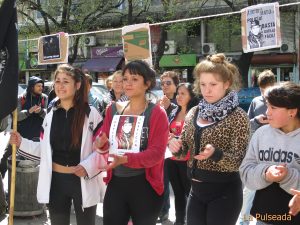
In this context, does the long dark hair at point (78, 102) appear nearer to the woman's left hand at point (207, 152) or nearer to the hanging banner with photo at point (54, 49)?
the woman's left hand at point (207, 152)

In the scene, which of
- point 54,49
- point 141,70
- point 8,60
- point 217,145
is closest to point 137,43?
point 54,49

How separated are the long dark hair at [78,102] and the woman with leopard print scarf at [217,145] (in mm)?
786

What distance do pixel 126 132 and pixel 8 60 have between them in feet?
4.12

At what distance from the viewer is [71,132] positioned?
378 centimetres

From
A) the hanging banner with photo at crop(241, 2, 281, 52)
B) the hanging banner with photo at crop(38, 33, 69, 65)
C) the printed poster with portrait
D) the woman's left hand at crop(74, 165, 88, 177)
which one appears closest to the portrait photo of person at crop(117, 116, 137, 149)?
the printed poster with portrait

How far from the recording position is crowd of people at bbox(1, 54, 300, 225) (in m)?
2.96

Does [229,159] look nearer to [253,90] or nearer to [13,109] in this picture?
[13,109]

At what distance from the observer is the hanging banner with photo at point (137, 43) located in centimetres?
743

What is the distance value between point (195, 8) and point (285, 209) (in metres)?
20.1

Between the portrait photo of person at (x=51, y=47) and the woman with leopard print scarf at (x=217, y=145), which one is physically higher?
the portrait photo of person at (x=51, y=47)

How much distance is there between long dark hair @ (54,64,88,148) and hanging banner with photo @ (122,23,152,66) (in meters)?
3.48

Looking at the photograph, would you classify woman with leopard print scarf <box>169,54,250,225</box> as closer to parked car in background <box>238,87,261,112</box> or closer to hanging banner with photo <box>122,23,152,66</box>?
hanging banner with photo <box>122,23,152,66</box>

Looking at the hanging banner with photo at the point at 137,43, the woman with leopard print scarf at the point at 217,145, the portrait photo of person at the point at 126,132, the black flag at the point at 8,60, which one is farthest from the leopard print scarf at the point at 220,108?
the hanging banner with photo at the point at 137,43

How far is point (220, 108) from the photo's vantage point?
3432 mm
